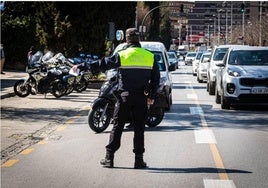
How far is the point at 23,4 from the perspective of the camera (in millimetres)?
42562

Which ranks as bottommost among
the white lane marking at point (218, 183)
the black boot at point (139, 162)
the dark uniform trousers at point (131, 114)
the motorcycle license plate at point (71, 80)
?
the white lane marking at point (218, 183)

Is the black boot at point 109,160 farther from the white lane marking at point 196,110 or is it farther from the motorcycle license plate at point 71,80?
the motorcycle license plate at point 71,80

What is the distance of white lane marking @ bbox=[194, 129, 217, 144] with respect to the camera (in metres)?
10.6

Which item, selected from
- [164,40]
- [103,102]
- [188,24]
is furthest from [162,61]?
[188,24]

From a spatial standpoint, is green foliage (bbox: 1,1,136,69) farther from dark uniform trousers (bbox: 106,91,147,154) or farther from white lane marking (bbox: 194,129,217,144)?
dark uniform trousers (bbox: 106,91,147,154)

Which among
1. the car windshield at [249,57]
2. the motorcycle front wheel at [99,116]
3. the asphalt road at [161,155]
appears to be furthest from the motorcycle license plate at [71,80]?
the motorcycle front wheel at [99,116]

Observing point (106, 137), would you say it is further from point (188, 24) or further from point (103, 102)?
point (188, 24)

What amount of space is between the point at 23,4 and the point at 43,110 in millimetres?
27512

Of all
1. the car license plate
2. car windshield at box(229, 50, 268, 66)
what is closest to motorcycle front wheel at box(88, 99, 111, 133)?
the car license plate

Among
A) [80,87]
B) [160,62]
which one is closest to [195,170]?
[160,62]

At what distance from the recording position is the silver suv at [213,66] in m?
21.9

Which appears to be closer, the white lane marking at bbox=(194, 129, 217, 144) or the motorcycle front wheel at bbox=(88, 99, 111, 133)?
the white lane marking at bbox=(194, 129, 217, 144)

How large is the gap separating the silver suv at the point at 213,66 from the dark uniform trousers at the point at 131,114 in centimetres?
1345

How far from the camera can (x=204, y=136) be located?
1122 cm
